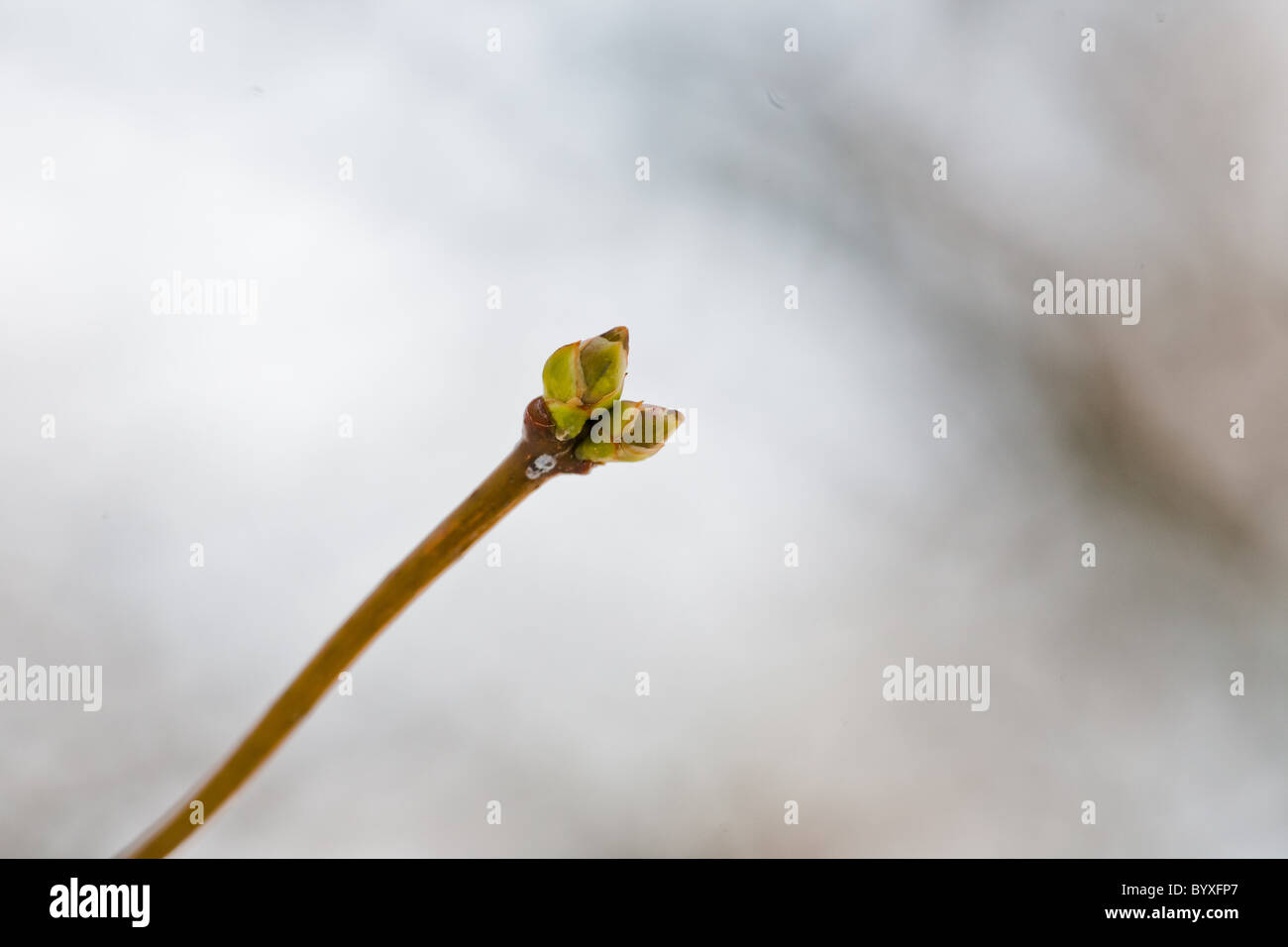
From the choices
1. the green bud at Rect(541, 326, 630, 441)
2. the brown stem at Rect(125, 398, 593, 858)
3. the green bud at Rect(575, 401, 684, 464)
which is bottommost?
the brown stem at Rect(125, 398, 593, 858)

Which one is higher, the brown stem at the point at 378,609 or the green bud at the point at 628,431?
the green bud at the point at 628,431

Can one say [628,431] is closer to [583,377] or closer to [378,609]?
[583,377]

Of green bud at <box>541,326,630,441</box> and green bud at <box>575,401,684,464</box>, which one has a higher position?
green bud at <box>541,326,630,441</box>

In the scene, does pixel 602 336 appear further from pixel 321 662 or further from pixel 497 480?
pixel 321 662

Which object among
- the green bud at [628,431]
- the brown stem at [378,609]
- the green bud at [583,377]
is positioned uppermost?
the green bud at [583,377]

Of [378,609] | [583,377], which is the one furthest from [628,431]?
[378,609]

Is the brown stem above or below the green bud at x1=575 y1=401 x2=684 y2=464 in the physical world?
below
